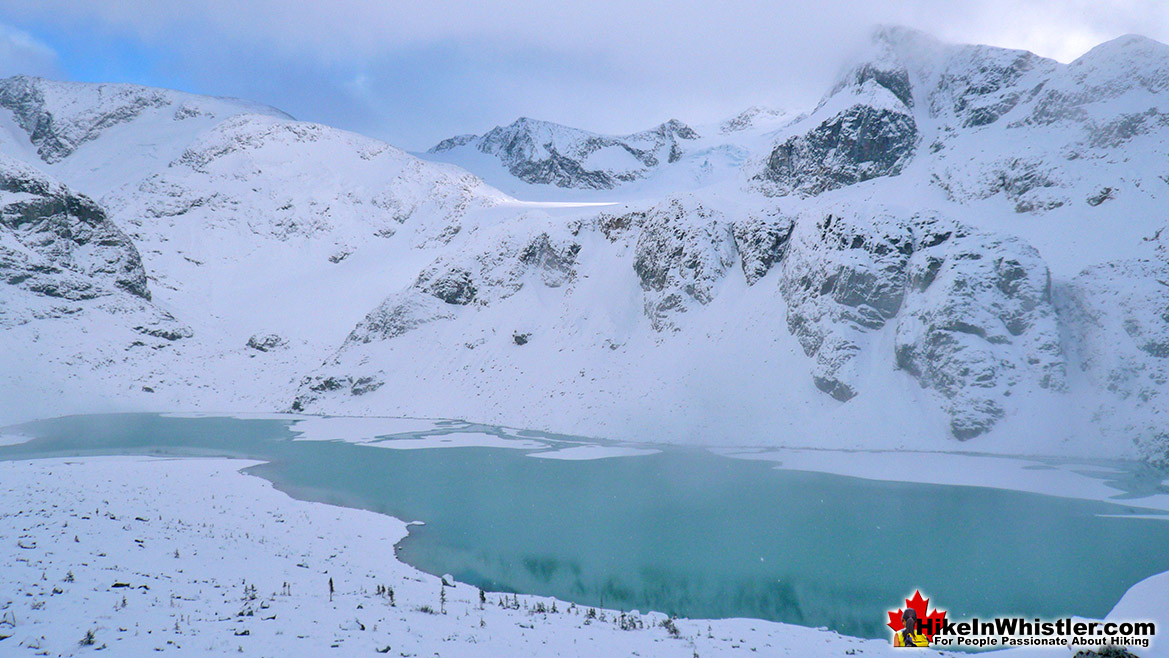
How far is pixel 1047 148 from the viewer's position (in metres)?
48.2

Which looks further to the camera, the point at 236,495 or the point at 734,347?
the point at 734,347

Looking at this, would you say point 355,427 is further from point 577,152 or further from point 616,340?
point 577,152

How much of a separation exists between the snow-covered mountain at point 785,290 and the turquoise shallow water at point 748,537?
1223 cm

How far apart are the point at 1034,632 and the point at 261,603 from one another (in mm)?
15854

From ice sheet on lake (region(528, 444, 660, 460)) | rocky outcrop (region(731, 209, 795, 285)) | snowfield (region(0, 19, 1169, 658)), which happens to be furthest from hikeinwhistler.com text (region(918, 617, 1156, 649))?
rocky outcrop (region(731, 209, 795, 285))

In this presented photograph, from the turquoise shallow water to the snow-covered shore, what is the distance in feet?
6.42

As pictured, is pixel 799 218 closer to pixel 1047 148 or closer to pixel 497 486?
pixel 1047 148

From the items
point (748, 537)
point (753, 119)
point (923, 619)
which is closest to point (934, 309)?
point (748, 537)

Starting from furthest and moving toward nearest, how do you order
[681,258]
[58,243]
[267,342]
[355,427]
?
[267,342]
[58,243]
[681,258]
[355,427]

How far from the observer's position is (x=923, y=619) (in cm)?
1261

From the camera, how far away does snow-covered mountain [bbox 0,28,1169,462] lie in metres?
35.4

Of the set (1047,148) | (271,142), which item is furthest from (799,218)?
(271,142)

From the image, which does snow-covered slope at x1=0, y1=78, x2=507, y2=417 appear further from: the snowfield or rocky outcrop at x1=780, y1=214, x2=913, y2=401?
rocky outcrop at x1=780, y1=214, x2=913, y2=401

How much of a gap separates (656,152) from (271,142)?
9437 centimetres
